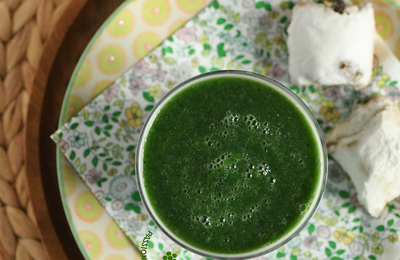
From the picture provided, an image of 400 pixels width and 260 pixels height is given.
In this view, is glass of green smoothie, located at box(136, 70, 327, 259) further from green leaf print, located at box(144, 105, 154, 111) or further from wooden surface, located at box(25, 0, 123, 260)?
wooden surface, located at box(25, 0, 123, 260)

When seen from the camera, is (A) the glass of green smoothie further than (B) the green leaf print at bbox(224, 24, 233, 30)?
No

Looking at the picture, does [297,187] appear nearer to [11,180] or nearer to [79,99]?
[79,99]

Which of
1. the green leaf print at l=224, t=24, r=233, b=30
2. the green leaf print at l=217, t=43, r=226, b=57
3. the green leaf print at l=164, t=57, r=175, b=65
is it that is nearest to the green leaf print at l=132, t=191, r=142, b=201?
the green leaf print at l=164, t=57, r=175, b=65

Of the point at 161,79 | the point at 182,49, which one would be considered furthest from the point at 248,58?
the point at 161,79

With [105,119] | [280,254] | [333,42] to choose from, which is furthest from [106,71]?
[280,254]

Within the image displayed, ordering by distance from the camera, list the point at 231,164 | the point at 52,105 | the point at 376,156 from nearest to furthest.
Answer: the point at 231,164
the point at 376,156
the point at 52,105

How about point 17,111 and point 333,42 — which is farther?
point 17,111

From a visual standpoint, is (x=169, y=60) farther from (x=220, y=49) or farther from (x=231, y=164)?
(x=231, y=164)
